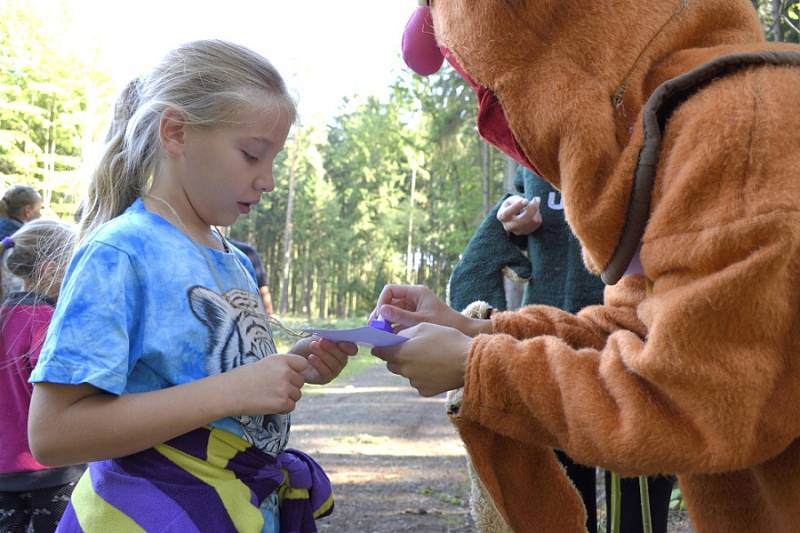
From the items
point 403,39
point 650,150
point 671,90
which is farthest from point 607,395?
point 403,39

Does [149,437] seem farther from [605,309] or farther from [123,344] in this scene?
[605,309]

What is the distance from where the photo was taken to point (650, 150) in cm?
150

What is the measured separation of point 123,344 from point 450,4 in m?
1.10

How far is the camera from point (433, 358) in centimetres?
171

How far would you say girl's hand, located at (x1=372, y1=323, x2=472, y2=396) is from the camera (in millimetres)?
1690

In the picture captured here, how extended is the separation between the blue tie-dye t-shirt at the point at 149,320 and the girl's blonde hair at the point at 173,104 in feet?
0.49

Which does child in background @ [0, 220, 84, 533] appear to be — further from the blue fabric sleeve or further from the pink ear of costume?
the pink ear of costume

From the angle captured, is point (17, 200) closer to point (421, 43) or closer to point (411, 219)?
point (421, 43)

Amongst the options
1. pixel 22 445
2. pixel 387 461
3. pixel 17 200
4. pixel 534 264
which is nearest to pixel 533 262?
pixel 534 264

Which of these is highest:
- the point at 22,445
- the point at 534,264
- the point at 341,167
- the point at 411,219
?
the point at 534,264

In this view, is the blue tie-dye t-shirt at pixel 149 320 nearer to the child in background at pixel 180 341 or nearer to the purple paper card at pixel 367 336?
the child in background at pixel 180 341

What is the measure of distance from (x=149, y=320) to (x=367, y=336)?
0.51 m

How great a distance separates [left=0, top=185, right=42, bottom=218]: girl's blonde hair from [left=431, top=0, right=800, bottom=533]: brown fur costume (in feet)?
17.0

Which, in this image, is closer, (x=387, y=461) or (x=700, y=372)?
(x=700, y=372)
